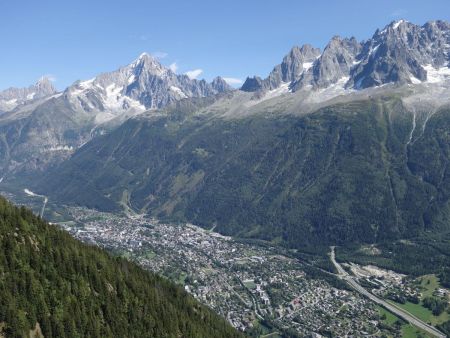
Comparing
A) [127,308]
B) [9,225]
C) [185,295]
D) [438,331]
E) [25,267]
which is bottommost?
[438,331]

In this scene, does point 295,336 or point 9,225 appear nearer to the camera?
point 9,225

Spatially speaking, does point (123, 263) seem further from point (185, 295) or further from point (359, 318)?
point (359, 318)

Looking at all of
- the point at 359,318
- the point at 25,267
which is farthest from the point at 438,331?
the point at 25,267

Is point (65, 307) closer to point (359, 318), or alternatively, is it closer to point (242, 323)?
point (242, 323)

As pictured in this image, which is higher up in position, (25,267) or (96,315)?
(25,267)

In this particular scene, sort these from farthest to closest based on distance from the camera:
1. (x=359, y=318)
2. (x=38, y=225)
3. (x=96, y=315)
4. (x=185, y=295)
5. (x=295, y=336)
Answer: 1. (x=359, y=318)
2. (x=295, y=336)
3. (x=185, y=295)
4. (x=38, y=225)
5. (x=96, y=315)

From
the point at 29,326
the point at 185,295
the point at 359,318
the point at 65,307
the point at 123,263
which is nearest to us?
the point at 29,326
